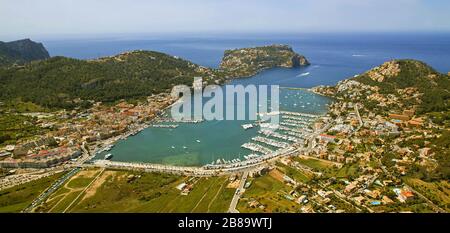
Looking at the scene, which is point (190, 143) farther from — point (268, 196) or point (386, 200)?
point (386, 200)

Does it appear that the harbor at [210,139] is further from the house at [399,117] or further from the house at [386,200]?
the house at [386,200]

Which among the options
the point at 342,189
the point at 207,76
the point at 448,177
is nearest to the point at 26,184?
the point at 342,189

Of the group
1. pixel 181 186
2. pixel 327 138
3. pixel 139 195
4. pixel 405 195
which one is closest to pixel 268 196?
pixel 181 186

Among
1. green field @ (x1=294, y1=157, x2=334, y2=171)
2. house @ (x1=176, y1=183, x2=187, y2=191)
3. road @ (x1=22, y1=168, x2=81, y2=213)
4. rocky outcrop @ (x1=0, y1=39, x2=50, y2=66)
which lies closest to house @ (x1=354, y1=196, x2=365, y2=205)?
green field @ (x1=294, y1=157, x2=334, y2=171)

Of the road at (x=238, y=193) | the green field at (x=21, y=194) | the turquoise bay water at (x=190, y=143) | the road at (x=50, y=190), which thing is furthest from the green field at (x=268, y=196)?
the green field at (x=21, y=194)

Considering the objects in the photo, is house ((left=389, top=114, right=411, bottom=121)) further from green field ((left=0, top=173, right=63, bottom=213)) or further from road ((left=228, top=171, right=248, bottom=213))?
green field ((left=0, top=173, right=63, bottom=213))

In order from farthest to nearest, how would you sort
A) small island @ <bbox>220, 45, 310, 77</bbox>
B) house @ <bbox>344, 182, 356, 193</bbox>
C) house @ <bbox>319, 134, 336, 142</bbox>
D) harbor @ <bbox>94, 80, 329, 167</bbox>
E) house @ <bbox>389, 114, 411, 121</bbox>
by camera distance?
small island @ <bbox>220, 45, 310, 77</bbox> → house @ <bbox>389, 114, 411, 121</bbox> → house @ <bbox>319, 134, 336, 142</bbox> → harbor @ <bbox>94, 80, 329, 167</bbox> → house @ <bbox>344, 182, 356, 193</bbox>
